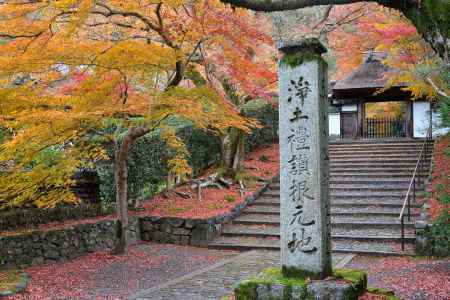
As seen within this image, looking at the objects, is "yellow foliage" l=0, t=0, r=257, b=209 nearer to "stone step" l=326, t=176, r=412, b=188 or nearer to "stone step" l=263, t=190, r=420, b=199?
"stone step" l=263, t=190, r=420, b=199

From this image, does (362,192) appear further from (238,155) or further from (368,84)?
(368,84)

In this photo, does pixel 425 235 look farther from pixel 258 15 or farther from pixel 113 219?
pixel 258 15

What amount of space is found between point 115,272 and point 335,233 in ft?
19.8

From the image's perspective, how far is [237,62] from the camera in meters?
13.0

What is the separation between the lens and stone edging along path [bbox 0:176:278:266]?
10.5 meters

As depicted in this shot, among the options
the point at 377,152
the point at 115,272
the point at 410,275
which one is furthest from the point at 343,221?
the point at 377,152

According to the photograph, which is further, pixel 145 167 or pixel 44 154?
pixel 145 167

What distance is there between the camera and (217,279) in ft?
30.7

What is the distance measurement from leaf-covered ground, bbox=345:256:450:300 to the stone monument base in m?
0.35

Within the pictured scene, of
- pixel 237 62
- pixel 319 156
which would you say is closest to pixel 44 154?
pixel 237 62

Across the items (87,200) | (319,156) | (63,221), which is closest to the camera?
(319,156)

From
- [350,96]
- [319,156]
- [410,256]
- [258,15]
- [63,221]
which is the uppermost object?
[258,15]

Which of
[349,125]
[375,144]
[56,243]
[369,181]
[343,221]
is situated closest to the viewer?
[56,243]

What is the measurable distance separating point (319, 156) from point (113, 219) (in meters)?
8.01
